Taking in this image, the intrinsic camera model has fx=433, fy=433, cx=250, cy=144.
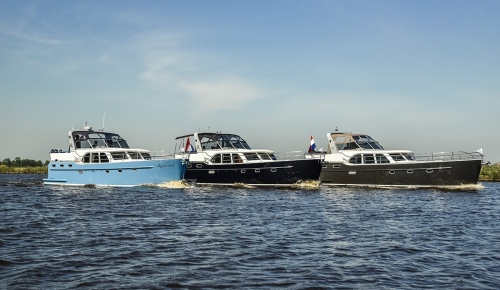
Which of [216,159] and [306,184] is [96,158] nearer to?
[216,159]

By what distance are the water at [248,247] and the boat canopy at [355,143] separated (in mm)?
18056

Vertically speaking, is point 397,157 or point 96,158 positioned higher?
Answer: point 96,158

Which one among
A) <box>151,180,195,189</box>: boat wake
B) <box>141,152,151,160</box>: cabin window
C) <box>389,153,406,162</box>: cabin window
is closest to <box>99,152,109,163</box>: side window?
<box>141,152,151,160</box>: cabin window

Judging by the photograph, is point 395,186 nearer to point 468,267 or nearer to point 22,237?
point 468,267

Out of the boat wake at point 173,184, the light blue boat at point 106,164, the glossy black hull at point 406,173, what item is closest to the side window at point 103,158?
the light blue boat at point 106,164

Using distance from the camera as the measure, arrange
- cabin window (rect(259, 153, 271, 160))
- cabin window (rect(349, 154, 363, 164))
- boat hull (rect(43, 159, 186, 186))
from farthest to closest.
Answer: cabin window (rect(259, 153, 271, 160)), cabin window (rect(349, 154, 363, 164)), boat hull (rect(43, 159, 186, 186))

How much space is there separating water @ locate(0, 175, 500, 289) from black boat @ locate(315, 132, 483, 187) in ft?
44.7

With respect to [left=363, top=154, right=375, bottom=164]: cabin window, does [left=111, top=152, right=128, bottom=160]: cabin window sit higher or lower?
higher

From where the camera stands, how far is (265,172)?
130ft

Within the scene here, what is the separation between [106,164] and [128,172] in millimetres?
2333

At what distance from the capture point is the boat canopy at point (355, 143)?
136 feet

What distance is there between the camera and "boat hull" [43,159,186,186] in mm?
38125

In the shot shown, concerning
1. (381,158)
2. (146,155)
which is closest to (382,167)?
Result: (381,158)

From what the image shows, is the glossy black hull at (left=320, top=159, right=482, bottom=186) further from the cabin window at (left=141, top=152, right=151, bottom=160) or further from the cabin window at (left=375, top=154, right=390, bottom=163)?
the cabin window at (left=141, top=152, right=151, bottom=160)
